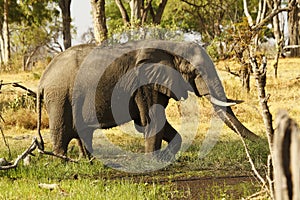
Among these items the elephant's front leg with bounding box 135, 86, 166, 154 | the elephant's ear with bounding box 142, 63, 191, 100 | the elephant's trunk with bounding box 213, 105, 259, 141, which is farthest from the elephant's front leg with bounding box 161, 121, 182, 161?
the elephant's trunk with bounding box 213, 105, 259, 141

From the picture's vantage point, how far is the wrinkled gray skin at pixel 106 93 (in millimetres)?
6992

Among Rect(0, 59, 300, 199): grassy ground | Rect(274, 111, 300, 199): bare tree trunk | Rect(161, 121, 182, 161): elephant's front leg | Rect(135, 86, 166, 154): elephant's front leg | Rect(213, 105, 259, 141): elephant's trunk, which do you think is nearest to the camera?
Rect(274, 111, 300, 199): bare tree trunk

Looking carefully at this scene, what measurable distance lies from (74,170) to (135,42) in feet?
6.37

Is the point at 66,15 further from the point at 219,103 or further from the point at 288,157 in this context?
the point at 288,157

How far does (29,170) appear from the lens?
6.14 meters

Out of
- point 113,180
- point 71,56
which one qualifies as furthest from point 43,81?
point 113,180

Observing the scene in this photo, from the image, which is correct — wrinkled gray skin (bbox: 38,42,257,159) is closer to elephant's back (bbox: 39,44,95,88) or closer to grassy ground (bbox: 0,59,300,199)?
elephant's back (bbox: 39,44,95,88)

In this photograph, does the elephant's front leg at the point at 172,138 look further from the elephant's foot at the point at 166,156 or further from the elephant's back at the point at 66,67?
the elephant's back at the point at 66,67

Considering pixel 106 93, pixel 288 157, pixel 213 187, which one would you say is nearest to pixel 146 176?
pixel 213 187

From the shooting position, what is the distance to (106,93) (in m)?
7.07

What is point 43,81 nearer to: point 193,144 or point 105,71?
point 105,71

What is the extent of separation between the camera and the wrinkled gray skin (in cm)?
699

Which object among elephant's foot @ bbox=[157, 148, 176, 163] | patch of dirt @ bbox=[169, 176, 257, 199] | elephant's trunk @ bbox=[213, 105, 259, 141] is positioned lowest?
elephant's foot @ bbox=[157, 148, 176, 163]

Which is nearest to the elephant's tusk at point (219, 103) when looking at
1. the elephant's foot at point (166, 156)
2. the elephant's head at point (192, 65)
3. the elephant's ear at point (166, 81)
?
the elephant's head at point (192, 65)
